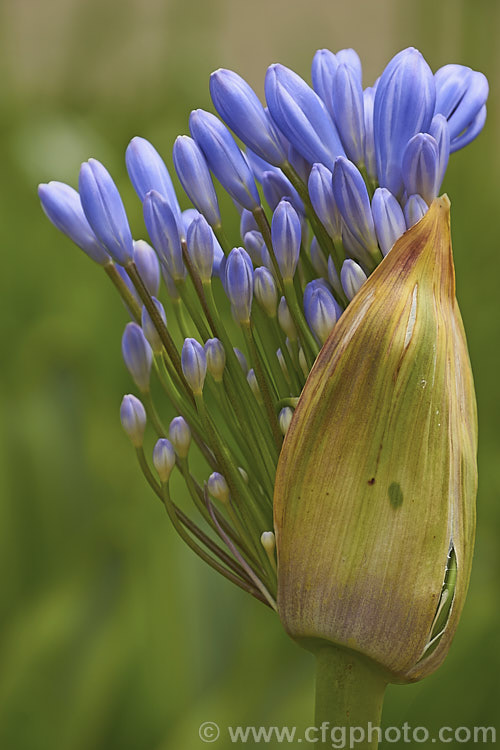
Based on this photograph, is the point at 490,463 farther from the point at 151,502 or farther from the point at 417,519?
the point at 417,519

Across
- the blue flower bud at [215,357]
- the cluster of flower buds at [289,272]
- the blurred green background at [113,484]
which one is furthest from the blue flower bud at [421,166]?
the blurred green background at [113,484]

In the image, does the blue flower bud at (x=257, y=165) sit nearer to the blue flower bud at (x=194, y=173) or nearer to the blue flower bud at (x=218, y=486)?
the blue flower bud at (x=194, y=173)

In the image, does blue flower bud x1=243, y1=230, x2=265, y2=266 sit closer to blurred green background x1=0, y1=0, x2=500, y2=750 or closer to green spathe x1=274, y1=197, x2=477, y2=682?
green spathe x1=274, y1=197, x2=477, y2=682

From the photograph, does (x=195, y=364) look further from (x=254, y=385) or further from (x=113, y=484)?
(x=113, y=484)

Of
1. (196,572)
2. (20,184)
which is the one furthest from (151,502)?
(20,184)

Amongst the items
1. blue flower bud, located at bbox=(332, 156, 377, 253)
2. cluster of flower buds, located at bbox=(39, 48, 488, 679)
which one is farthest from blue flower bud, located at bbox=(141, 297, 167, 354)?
blue flower bud, located at bbox=(332, 156, 377, 253)

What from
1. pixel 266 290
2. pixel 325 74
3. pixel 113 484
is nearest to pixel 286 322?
pixel 266 290
